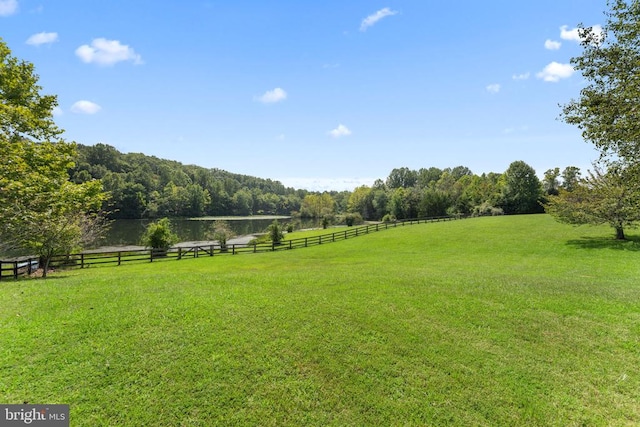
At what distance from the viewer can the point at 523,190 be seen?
59688mm

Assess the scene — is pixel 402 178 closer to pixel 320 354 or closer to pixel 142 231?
pixel 142 231

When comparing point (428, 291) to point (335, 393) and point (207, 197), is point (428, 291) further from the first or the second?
point (207, 197)

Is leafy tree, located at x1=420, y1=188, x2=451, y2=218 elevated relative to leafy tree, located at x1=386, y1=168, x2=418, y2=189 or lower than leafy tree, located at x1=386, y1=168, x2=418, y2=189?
lower

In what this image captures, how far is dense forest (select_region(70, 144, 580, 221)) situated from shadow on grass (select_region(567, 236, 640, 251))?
44.7 feet

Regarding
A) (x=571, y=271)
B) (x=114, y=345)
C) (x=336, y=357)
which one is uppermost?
(x=114, y=345)

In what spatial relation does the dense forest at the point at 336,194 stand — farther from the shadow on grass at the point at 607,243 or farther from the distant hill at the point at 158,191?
the shadow on grass at the point at 607,243

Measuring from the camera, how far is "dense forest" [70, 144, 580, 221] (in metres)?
61.3

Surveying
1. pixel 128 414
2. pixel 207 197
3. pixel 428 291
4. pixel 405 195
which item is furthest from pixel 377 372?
pixel 207 197

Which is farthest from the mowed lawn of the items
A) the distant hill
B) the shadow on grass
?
the distant hill

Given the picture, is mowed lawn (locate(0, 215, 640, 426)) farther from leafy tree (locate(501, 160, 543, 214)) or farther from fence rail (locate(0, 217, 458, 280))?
leafy tree (locate(501, 160, 543, 214))

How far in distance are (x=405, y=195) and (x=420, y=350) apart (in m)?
74.8

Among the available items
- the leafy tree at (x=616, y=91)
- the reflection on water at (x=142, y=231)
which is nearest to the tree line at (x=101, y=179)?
the leafy tree at (x=616, y=91)

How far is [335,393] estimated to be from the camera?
454 cm

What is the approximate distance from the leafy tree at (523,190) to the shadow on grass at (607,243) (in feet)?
128
